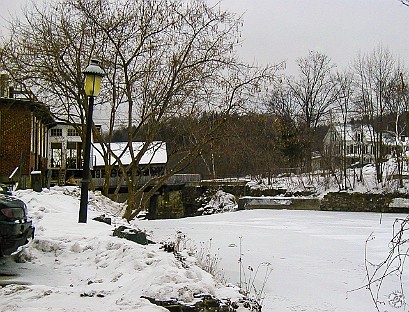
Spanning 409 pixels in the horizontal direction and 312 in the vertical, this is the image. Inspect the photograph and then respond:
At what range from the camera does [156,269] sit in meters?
4.88

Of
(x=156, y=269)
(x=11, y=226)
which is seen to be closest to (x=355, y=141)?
(x=11, y=226)

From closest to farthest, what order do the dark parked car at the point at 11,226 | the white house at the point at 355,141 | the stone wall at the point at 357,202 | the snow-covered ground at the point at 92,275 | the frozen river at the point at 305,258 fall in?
1. the snow-covered ground at the point at 92,275
2. the dark parked car at the point at 11,226
3. the frozen river at the point at 305,258
4. the stone wall at the point at 357,202
5. the white house at the point at 355,141

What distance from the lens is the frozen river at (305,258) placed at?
26.6 feet

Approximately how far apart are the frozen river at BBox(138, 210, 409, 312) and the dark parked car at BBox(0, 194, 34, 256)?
3516 millimetres

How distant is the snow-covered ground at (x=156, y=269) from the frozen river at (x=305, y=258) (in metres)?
0.02

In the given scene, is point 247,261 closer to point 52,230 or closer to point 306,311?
point 306,311

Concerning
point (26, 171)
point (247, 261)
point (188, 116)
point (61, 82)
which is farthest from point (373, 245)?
point (26, 171)

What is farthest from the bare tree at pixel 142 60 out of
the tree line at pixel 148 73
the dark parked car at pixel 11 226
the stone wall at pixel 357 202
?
the stone wall at pixel 357 202

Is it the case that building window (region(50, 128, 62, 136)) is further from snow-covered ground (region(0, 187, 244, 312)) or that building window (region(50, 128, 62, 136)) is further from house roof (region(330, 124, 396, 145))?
snow-covered ground (region(0, 187, 244, 312))

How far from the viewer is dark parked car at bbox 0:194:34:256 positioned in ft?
18.7

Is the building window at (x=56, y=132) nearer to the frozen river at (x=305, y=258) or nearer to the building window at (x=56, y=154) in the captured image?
the building window at (x=56, y=154)

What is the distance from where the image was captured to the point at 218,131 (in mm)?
14055

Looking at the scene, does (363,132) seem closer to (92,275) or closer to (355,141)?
(355,141)

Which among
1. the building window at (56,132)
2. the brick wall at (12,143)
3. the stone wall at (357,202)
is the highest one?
the building window at (56,132)
